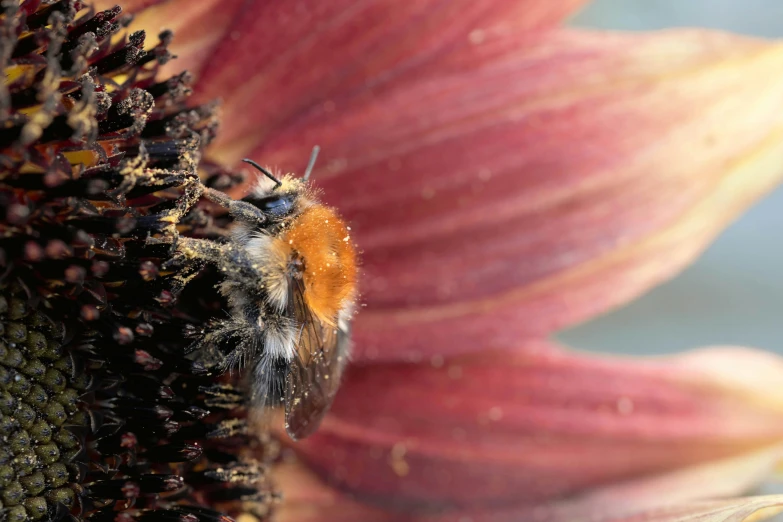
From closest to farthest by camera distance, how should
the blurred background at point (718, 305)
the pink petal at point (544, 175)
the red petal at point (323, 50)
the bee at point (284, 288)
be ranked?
the bee at point (284, 288), the red petal at point (323, 50), the pink petal at point (544, 175), the blurred background at point (718, 305)

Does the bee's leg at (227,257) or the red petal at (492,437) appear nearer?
the bee's leg at (227,257)

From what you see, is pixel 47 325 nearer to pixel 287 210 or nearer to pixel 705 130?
pixel 287 210

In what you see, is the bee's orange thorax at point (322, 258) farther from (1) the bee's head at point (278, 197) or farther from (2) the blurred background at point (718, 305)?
(2) the blurred background at point (718, 305)

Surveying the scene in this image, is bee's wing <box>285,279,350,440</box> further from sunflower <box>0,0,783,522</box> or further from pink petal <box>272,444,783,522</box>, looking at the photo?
pink petal <box>272,444,783,522</box>

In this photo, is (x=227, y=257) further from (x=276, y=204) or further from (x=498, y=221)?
(x=498, y=221)

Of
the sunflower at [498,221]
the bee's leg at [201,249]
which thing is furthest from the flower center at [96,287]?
the sunflower at [498,221]

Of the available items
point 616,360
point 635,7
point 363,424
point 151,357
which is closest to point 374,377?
point 363,424

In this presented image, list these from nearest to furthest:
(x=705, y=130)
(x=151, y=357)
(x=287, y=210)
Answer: (x=287, y=210) < (x=151, y=357) < (x=705, y=130)

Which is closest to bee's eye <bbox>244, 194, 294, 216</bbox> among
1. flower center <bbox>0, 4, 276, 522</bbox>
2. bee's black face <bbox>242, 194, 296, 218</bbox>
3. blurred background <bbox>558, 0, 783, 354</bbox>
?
bee's black face <bbox>242, 194, 296, 218</bbox>
